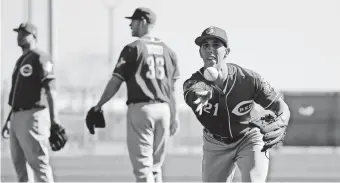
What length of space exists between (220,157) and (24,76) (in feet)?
12.7

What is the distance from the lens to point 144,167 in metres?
12.6

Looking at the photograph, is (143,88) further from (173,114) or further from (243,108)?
(243,108)

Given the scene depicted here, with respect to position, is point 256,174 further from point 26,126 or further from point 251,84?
Answer: point 26,126

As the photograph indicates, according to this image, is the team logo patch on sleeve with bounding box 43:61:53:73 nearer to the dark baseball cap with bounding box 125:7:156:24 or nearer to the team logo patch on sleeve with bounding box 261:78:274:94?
→ the dark baseball cap with bounding box 125:7:156:24

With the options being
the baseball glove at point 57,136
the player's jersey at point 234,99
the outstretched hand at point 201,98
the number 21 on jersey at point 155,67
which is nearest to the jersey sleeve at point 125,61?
the number 21 on jersey at point 155,67

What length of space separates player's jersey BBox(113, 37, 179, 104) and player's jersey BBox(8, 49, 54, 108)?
0.82 meters

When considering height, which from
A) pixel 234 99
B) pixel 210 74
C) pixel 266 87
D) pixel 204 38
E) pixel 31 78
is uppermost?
pixel 204 38

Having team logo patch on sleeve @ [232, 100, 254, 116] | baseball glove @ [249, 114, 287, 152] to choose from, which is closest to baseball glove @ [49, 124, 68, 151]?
team logo patch on sleeve @ [232, 100, 254, 116]

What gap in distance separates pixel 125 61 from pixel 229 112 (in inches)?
129

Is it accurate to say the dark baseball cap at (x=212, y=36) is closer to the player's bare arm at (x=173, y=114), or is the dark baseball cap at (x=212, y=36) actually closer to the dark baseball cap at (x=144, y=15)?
the dark baseball cap at (x=144, y=15)

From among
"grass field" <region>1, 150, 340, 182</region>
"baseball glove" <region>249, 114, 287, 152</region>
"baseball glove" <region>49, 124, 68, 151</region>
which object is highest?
"baseball glove" <region>249, 114, 287, 152</region>

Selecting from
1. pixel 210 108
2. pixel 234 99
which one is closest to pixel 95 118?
pixel 210 108

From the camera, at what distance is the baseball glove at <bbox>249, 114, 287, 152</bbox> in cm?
907

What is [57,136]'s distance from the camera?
43.2ft
